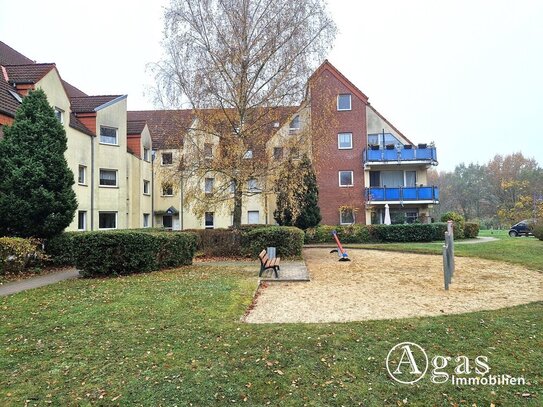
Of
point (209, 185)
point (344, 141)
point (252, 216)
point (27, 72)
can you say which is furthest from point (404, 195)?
point (27, 72)

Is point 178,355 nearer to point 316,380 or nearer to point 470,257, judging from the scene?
point 316,380

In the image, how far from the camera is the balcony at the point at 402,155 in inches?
1173

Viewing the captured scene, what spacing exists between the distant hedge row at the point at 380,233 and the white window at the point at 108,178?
13.6 m

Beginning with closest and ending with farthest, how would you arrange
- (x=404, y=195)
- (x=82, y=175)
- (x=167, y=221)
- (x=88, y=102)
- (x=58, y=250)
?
(x=58, y=250) < (x=82, y=175) < (x=88, y=102) < (x=404, y=195) < (x=167, y=221)

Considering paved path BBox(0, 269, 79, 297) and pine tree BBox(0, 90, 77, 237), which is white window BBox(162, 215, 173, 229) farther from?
paved path BBox(0, 269, 79, 297)

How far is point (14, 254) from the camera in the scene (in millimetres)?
11680

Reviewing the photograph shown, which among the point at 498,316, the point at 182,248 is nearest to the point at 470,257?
the point at 498,316

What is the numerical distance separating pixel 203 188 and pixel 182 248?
428 cm

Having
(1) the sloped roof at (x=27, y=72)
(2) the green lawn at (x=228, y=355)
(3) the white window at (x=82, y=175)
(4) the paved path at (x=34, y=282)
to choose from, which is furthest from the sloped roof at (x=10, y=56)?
(2) the green lawn at (x=228, y=355)

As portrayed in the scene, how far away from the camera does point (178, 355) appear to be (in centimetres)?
472

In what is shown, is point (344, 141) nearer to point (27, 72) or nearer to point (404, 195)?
point (404, 195)

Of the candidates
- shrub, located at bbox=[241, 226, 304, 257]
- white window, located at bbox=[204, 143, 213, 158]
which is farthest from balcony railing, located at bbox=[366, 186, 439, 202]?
white window, located at bbox=[204, 143, 213, 158]

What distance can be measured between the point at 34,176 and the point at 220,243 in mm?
7867

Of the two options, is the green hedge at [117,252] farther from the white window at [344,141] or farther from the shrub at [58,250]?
the white window at [344,141]
